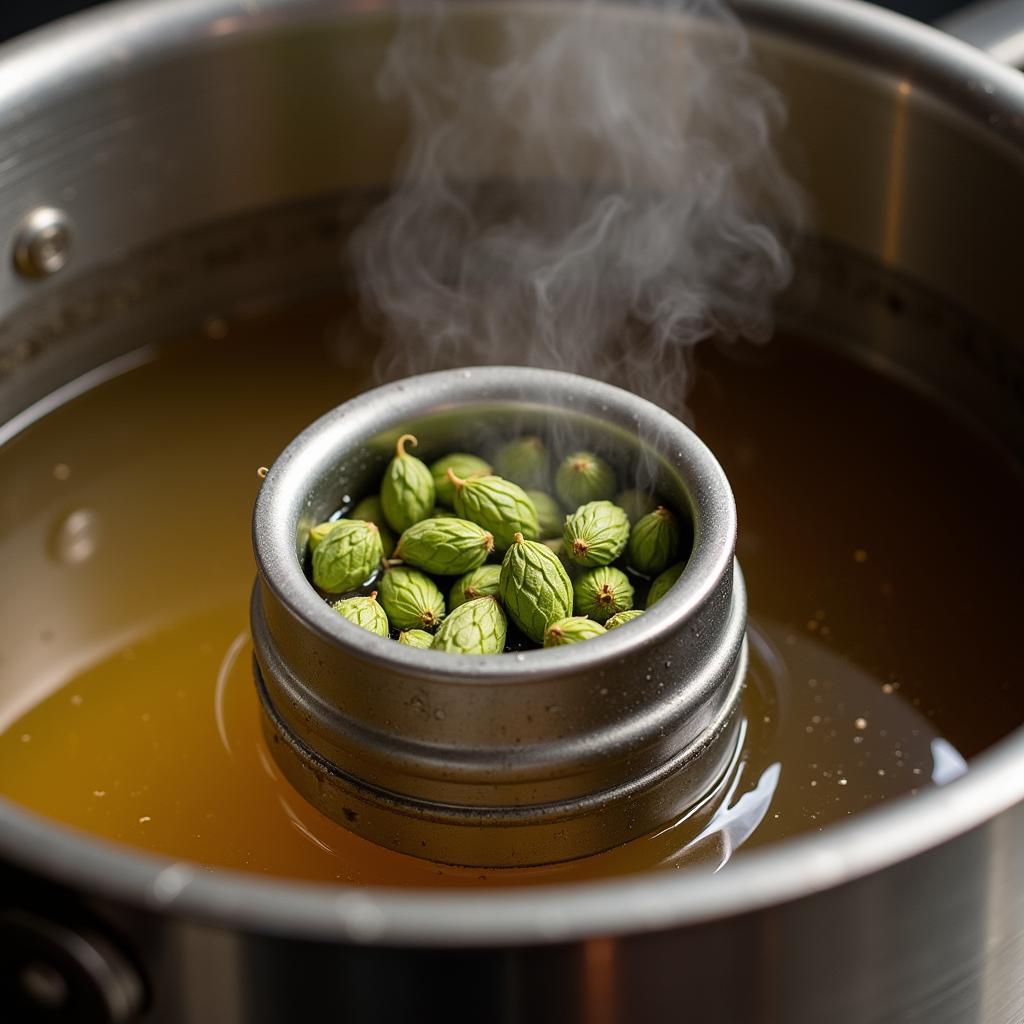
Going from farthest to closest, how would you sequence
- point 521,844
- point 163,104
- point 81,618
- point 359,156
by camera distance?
point 359,156
point 163,104
point 81,618
point 521,844

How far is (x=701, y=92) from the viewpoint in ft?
3.89

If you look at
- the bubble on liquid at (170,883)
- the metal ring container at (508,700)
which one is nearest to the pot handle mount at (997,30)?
the metal ring container at (508,700)

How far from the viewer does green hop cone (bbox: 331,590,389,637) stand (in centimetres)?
83

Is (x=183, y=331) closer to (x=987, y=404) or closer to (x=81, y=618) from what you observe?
(x=81, y=618)

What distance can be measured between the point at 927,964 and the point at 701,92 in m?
0.74

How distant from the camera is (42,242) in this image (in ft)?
3.65

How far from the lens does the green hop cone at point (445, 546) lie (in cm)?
87

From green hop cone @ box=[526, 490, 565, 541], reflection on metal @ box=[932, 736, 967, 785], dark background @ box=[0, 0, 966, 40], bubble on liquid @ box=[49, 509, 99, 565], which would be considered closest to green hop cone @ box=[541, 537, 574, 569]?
green hop cone @ box=[526, 490, 565, 541]

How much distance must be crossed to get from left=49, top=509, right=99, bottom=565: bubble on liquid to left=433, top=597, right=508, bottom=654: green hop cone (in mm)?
370

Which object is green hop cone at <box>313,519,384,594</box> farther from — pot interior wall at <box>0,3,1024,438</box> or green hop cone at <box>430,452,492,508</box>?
pot interior wall at <box>0,3,1024,438</box>

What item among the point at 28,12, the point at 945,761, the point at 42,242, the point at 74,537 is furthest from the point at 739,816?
the point at 28,12

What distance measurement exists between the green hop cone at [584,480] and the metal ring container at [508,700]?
14mm

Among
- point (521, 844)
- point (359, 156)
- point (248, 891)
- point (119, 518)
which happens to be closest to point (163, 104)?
point (359, 156)

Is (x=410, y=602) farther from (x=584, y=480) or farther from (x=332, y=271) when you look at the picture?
(x=332, y=271)
